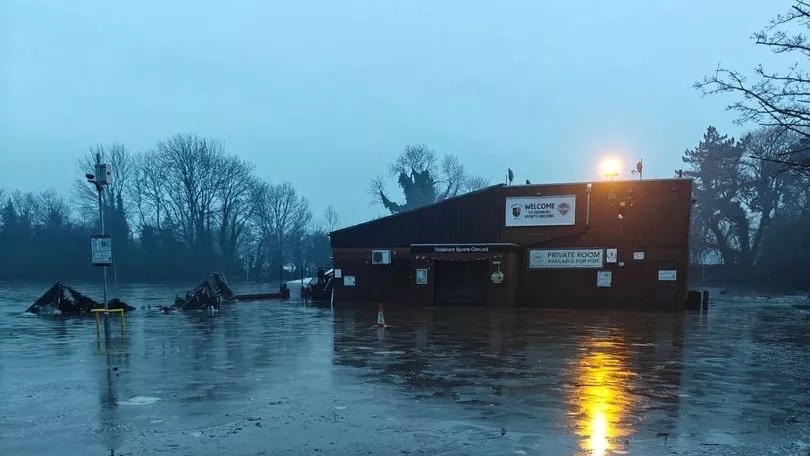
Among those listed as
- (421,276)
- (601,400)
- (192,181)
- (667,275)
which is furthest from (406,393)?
(192,181)

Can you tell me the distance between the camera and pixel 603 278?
28094mm

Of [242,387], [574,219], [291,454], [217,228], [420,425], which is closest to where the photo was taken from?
[291,454]

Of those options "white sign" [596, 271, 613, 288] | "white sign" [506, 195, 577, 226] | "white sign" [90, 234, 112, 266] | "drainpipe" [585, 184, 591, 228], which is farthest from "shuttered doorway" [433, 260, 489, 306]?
"white sign" [90, 234, 112, 266]

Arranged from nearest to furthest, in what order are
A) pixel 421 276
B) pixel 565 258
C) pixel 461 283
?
pixel 565 258, pixel 461 283, pixel 421 276

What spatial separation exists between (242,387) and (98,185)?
755 cm

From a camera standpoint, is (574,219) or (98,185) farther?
(574,219)

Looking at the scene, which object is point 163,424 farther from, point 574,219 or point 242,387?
point 574,219

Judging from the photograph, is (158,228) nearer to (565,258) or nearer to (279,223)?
(279,223)

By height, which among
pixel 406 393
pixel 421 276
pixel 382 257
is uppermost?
pixel 382 257

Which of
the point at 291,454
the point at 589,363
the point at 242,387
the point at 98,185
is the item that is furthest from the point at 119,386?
the point at 589,363

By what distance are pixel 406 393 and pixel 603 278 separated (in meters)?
21.1

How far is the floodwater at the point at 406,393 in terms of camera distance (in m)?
6.68

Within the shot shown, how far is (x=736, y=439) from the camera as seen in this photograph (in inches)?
269

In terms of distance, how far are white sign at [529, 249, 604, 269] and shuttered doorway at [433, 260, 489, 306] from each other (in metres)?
2.49
